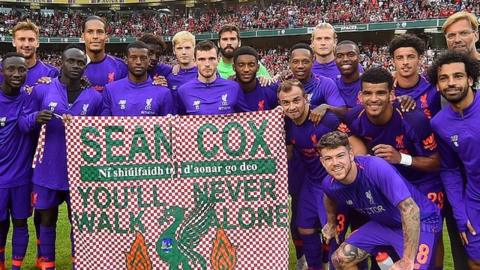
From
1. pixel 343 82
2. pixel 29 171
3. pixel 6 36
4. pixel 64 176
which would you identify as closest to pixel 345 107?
pixel 343 82

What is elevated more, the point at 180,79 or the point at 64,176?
the point at 180,79

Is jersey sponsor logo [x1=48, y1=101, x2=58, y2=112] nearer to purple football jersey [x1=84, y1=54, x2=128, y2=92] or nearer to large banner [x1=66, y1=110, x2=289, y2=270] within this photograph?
large banner [x1=66, y1=110, x2=289, y2=270]

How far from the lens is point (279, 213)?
5.17 metres

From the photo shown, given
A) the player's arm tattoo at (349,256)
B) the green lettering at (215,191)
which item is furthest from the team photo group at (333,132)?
the green lettering at (215,191)

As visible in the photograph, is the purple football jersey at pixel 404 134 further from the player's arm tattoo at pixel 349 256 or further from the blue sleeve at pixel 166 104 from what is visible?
the blue sleeve at pixel 166 104

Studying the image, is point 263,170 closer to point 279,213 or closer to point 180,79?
point 279,213

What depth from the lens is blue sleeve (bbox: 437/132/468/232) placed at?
15.2 feet

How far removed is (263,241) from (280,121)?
1.22 metres

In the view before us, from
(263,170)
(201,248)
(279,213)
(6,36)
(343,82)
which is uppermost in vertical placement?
(6,36)

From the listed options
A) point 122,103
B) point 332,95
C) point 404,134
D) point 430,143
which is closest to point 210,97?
point 122,103

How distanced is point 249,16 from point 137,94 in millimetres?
36491

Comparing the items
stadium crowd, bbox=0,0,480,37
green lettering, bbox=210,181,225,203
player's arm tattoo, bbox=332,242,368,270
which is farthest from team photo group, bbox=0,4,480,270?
stadium crowd, bbox=0,0,480,37

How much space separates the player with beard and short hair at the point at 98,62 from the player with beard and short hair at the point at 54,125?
66 cm

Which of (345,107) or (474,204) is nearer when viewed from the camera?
(474,204)
